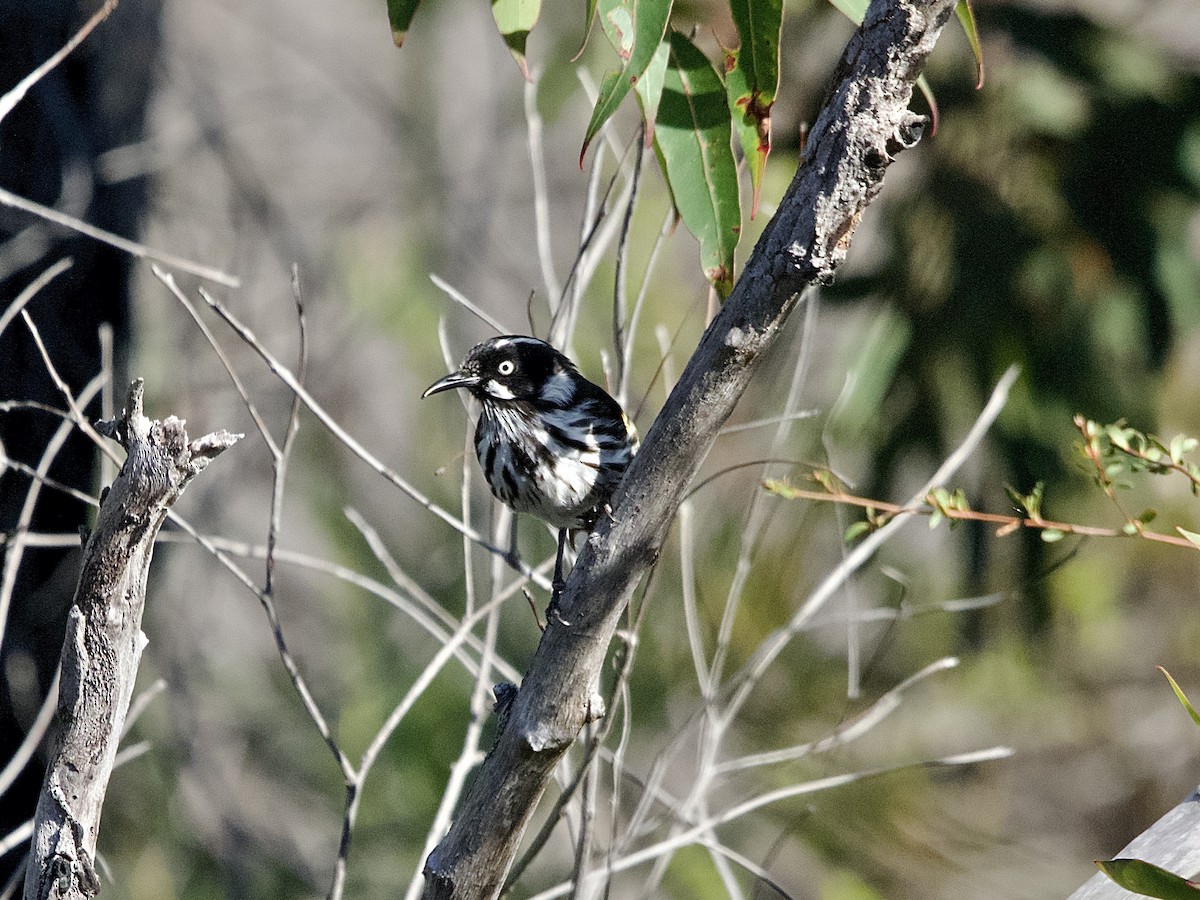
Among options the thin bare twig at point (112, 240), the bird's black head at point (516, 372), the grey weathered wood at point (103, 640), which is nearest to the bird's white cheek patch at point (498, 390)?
the bird's black head at point (516, 372)

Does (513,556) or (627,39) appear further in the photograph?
(513,556)

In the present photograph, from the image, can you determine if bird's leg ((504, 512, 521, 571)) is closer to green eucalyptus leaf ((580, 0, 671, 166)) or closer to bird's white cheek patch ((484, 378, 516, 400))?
bird's white cheek patch ((484, 378, 516, 400))

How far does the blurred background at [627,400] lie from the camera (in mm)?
3762

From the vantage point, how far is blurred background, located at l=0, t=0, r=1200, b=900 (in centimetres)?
376

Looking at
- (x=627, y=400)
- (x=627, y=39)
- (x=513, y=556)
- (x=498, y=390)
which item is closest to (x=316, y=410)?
(x=513, y=556)

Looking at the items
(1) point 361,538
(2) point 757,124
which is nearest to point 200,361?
(1) point 361,538

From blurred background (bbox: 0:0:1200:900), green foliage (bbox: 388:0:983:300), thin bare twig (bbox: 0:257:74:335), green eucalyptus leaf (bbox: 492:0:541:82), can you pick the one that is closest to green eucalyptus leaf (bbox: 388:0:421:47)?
green foliage (bbox: 388:0:983:300)

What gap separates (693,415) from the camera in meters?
1.42

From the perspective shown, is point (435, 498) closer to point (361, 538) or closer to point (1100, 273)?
point (361, 538)

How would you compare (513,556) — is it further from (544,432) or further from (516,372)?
(516,372)

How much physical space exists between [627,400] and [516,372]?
1040mm

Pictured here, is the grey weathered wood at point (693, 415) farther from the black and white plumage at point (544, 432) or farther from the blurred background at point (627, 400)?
the blurred background at point (627, 400)

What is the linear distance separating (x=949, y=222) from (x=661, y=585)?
164cm

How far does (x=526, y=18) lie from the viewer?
1801mm
